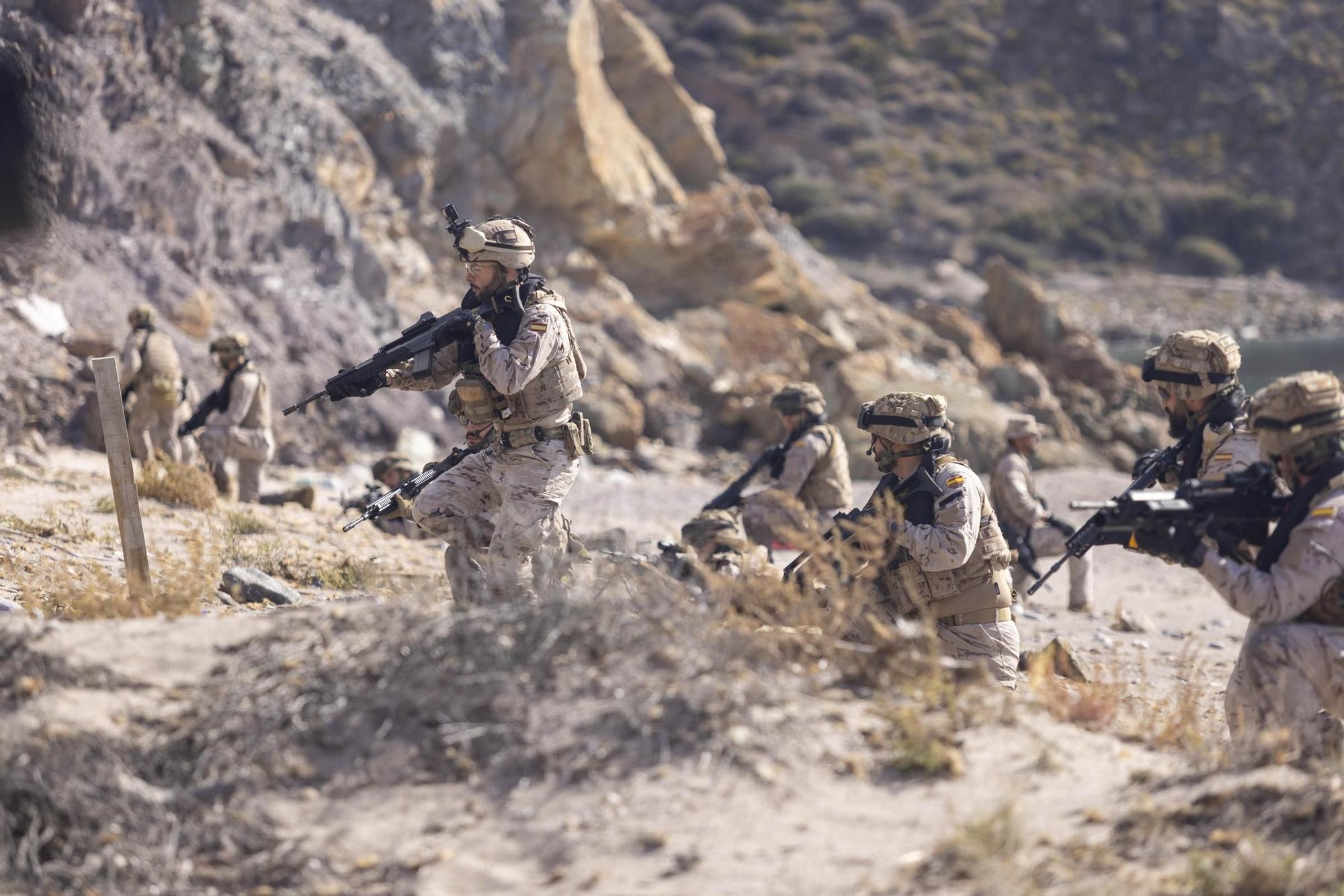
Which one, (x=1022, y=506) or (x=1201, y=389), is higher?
(x=1201, y=389)

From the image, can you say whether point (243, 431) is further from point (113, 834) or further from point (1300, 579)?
point (1300, 579)

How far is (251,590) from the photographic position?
269 inches

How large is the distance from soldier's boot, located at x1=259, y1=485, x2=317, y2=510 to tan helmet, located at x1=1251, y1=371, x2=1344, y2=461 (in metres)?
8.41

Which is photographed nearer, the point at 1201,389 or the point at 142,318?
the point at 1201,389

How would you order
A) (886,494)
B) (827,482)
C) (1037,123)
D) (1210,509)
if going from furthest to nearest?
(1037,123) → (827,482) → (886,494) → (1210,509)

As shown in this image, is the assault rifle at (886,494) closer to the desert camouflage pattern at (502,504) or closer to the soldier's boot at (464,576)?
the desert camouflage pattern at (502,504)

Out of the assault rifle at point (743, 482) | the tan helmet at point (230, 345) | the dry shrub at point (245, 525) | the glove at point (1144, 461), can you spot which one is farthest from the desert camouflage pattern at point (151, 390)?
the glove at point (1144, 461)

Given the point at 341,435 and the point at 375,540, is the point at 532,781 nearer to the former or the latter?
the point at 375,540

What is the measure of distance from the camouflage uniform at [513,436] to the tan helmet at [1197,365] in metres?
2.49

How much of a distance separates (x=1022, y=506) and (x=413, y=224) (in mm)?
14299

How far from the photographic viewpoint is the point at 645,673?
4.22 m

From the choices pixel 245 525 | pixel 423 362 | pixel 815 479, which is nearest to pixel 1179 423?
pixel 815 479

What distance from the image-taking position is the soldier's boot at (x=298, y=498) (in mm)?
11367

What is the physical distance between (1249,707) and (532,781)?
7.99 feet
